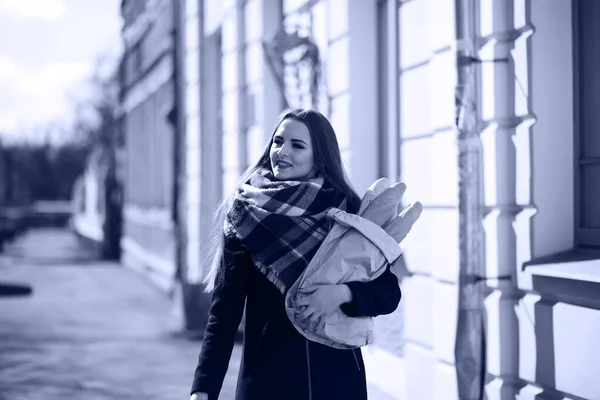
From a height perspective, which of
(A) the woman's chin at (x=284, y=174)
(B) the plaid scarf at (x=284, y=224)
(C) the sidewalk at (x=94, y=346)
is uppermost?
(A) the woman's chin at (x=284, y=174)

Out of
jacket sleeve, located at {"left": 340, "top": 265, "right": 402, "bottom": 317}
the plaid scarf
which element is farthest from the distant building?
jacket sleeve, located at {"left": 340, "top": 265, "right": 402, "bottom": 317}

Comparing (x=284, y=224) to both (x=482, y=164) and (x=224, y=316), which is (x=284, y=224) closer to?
(x=224, y=316)

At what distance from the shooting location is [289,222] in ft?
9.61

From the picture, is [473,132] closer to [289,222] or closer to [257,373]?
[289,222]

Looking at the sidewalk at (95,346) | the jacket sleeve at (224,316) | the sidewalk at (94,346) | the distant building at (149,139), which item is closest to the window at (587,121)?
the jacket sleeve at (224,316)

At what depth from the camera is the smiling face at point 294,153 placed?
2.99 m

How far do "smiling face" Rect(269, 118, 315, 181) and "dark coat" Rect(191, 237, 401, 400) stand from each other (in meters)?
0.29

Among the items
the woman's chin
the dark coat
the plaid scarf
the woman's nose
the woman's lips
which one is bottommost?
the dark coat

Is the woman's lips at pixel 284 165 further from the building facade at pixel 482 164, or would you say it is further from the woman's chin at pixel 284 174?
the building facade at pixel 482 164

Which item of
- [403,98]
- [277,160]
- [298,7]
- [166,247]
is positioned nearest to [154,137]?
[166,247]

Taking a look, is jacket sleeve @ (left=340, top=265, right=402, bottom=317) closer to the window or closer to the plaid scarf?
the plaid scarf

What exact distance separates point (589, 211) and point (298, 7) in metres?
4.71

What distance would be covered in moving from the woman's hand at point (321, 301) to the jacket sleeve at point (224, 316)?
0.89ft

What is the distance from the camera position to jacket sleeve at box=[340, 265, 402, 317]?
111 inches
